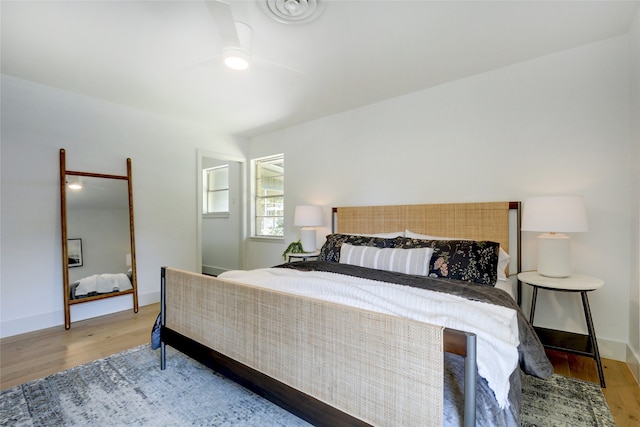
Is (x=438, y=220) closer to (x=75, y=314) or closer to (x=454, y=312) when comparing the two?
(x=454, y=312)

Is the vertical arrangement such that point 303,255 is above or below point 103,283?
above

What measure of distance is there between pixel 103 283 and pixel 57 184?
46.0 inches

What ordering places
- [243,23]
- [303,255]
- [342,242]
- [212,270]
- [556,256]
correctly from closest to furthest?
[243,23] → [556,256] → [342,242] → [303,255] → [212,270]

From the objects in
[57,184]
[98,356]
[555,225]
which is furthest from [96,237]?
[555,225]

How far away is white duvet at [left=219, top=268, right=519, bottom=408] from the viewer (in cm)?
108

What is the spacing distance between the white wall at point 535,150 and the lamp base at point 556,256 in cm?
35

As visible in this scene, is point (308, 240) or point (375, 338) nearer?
point (375, 338)

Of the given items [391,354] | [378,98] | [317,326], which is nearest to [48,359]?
[317,326]

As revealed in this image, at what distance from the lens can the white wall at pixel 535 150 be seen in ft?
7.52

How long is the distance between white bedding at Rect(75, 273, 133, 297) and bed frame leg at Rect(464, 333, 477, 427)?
382 centimetres

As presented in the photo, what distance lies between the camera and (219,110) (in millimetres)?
3707

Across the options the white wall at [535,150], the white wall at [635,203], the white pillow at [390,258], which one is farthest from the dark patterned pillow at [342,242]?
the white wall at [635,203]

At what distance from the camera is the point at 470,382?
94cm

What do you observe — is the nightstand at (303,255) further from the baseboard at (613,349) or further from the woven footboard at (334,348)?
the baseboard at (613,349)
